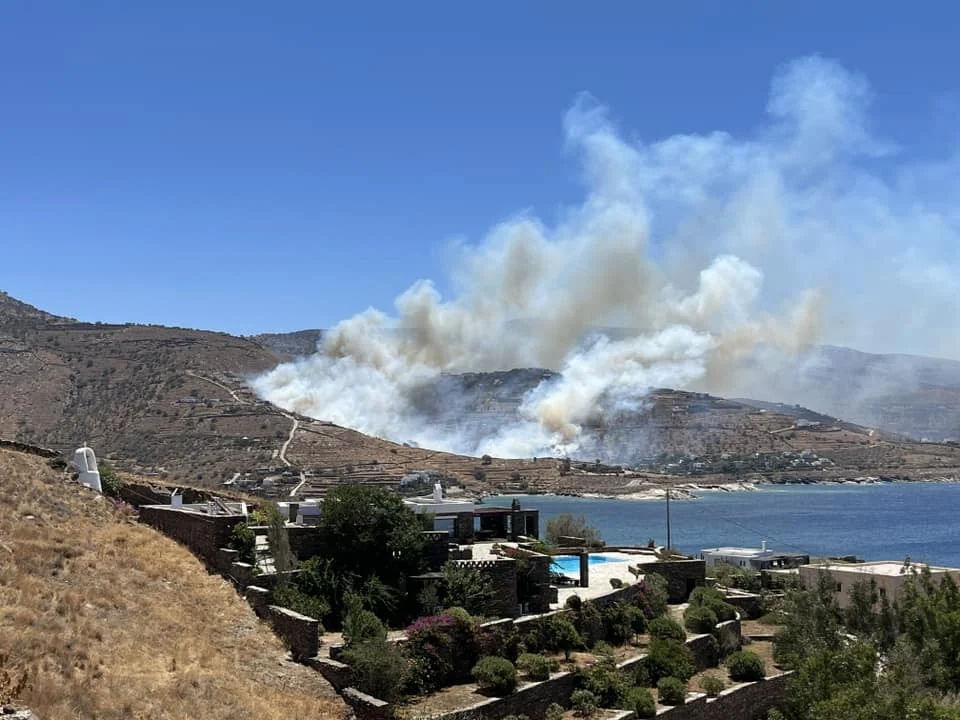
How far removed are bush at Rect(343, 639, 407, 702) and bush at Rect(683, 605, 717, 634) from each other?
12621 millimetres

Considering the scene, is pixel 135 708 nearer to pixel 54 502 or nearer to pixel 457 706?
pixel 457 706

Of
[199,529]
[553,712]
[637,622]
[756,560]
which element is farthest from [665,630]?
[756,560]

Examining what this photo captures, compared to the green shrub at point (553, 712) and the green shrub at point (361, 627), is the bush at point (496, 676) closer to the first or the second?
the green shrub at point (553, 712)

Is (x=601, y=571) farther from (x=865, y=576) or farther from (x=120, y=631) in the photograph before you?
(x=120, y=631)

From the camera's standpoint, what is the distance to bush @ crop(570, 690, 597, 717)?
2030cm

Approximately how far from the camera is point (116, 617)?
16.3m

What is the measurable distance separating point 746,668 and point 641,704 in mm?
5807

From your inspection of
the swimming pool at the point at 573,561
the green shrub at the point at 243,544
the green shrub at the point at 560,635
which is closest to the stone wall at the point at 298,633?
the green shrub at the point at 243,544

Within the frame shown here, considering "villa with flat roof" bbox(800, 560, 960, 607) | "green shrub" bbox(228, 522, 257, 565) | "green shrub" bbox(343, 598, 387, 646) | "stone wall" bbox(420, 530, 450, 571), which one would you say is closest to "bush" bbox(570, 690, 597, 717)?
"green shrub" bbox(343, 598, 387, 646)

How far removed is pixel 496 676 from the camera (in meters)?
19.3

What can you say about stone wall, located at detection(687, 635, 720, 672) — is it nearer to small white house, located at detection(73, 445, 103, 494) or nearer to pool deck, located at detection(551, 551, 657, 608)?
pool deck, located at detection(551, 551, 657, 608)

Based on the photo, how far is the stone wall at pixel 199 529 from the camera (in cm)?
2128

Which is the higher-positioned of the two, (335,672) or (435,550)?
(435,550)

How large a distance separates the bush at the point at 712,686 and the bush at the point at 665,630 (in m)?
2.12
